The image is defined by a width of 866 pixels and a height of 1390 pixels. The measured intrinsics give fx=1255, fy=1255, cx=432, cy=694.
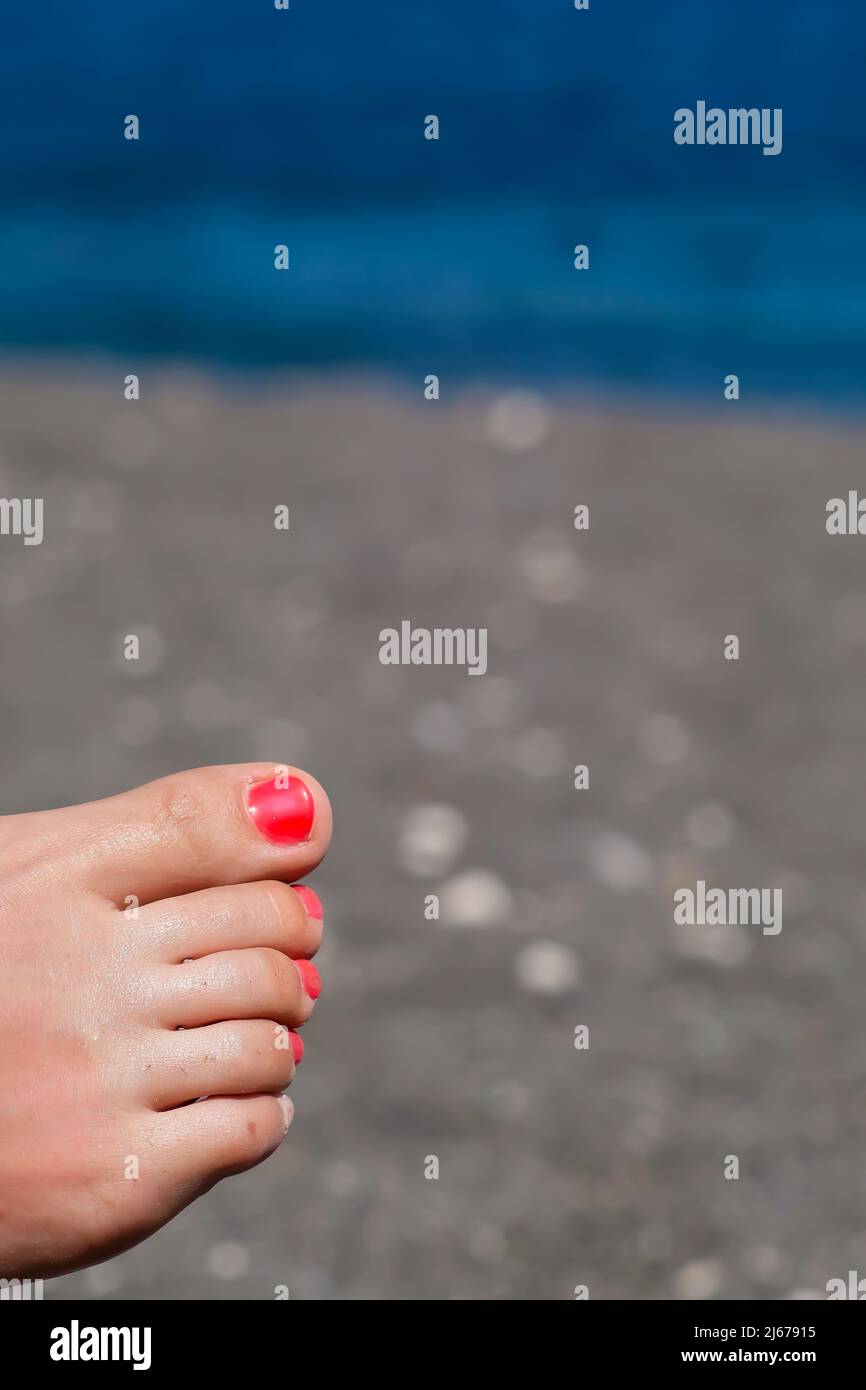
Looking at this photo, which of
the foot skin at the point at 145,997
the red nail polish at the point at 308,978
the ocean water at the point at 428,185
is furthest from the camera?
the ocean water at the point at 428,185

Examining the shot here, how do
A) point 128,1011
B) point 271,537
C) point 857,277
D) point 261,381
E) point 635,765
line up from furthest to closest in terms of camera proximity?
point 857,277, point 261,381, point 271,537, point 635,765, point 128,1011

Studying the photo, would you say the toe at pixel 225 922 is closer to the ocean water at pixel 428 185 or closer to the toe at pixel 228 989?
the toe at pixel 228 989

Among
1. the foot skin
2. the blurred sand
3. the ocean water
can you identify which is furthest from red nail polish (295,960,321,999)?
the ocean water

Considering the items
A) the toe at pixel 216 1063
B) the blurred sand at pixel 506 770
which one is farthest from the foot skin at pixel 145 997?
the blurred sand at pixel 506 770

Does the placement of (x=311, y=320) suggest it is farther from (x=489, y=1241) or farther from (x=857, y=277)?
(x=489, y=1241)

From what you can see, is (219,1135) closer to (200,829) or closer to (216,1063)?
(216,1063)

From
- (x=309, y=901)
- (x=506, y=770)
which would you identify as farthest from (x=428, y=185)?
(x=309, y=901)

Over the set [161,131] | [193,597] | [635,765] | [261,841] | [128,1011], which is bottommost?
[128,1011]
